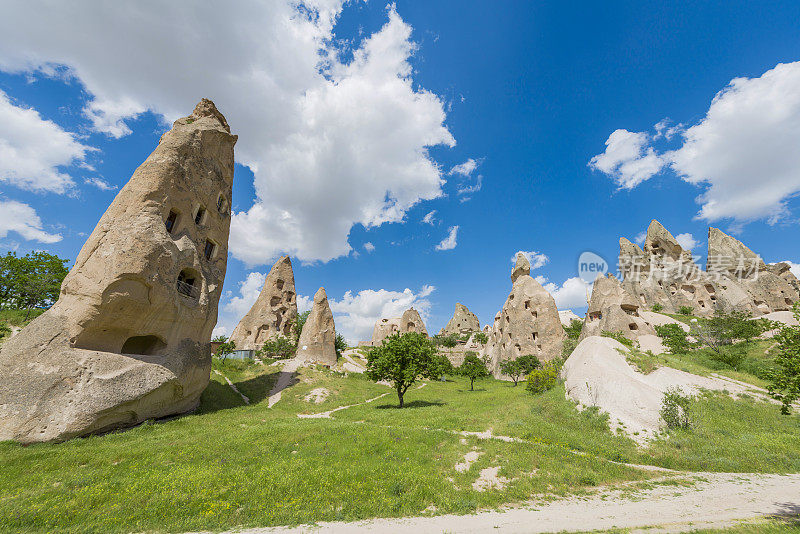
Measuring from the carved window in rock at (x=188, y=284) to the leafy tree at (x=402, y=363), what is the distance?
54.3 feet

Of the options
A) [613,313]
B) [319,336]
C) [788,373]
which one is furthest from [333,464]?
[613,313]

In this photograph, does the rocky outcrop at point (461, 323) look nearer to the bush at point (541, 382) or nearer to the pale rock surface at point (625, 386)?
the bush at point (541, 382)

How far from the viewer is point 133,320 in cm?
1942

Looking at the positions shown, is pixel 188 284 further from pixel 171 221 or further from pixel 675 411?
pixel 675 411

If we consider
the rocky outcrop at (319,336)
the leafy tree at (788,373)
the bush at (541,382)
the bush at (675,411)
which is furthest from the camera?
the rocky outcrop at (319,336)

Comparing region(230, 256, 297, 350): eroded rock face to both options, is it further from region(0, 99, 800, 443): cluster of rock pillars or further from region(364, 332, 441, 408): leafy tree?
region(364, 332, 441, 408): leafy tree

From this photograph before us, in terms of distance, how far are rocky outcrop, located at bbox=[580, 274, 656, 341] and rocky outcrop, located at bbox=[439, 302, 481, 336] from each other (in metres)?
53.5

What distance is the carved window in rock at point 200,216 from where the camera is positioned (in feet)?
86.9

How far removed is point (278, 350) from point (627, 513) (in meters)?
51.6

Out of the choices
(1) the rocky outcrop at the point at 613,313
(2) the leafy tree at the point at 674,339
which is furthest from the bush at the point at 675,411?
(1) the rocky outcrop at the point at 613,313

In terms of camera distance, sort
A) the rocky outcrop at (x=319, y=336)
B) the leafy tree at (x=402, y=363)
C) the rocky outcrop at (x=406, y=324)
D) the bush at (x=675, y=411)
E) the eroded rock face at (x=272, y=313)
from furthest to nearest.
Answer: the rocky outcrop at (x=406, y=324) < the eroded rock face at (x=272, y=313) < the rocky outcrop at (x=319, y=336) < the leafy tree at (x=402, y=363) < the bush at (x=675, y=411)

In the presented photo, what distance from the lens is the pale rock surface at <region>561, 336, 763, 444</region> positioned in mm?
17562

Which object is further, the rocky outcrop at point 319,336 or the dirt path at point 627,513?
the rocky outcrop at point 319,336

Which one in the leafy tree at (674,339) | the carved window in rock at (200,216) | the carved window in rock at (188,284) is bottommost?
the leafy tree at (674,339)
